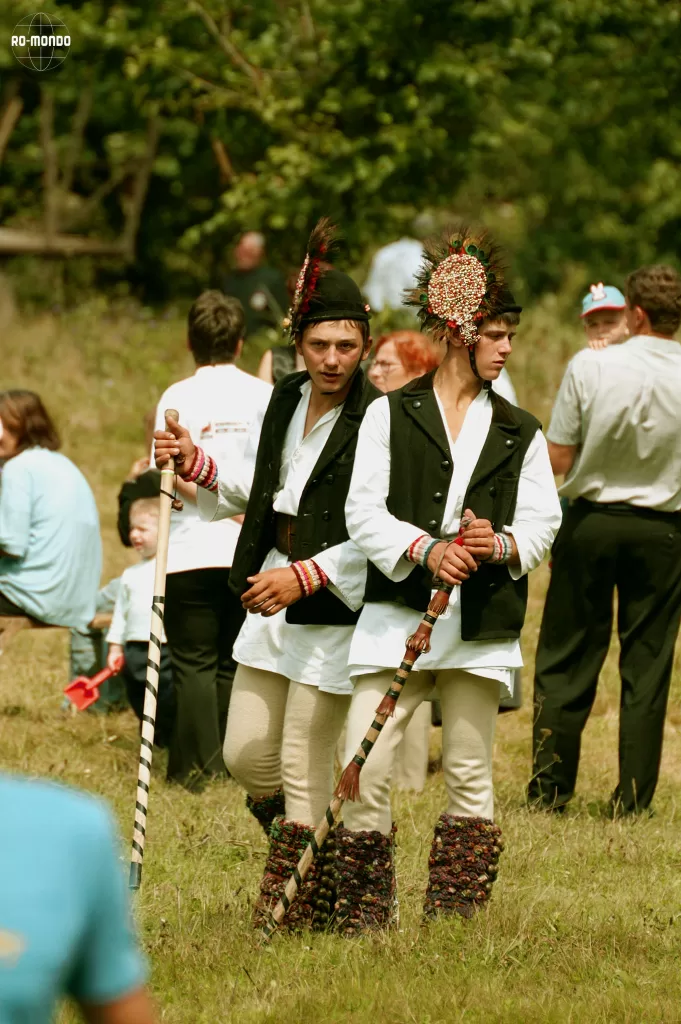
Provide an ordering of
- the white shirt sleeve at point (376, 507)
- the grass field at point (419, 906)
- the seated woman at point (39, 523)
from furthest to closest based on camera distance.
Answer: the seated woman at point (39, 523) → the white shirt sleeve at point (376, 507) → the grass field at point (419, 906)

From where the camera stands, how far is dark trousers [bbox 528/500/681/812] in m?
6.90

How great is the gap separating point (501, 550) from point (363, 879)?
108cm

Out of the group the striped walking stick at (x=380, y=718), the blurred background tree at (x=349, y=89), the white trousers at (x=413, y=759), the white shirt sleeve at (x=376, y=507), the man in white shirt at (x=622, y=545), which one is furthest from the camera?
the blurred background tree at (x=349, y=89)

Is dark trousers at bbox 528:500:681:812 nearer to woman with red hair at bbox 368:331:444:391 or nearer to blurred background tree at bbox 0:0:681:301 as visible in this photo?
woman with red hair at bbox 368:331:444:391

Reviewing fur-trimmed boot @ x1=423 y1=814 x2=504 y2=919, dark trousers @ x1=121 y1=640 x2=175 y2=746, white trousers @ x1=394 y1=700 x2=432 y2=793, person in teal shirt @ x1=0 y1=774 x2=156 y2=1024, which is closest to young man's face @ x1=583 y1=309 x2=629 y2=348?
white trousers @ x1=394 y1=700 x2=432 y2=793

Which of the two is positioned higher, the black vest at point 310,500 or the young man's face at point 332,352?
the young man's face at point 332,352

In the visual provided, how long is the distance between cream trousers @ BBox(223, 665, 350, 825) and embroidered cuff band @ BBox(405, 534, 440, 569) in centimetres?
60

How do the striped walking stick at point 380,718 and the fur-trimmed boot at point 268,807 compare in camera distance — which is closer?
the striped walking stick at point 380,718

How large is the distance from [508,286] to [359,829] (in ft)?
5.65

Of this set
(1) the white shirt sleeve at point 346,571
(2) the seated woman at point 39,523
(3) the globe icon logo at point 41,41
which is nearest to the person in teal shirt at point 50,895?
(1) the white shirt sleeve at point 346,571

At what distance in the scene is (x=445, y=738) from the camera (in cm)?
492

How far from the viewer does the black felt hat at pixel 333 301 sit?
16.6ft

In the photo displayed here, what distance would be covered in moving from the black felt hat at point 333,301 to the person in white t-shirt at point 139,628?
2.88 meters

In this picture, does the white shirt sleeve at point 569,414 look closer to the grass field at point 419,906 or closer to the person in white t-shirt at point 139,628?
the grass field at point 419,906
